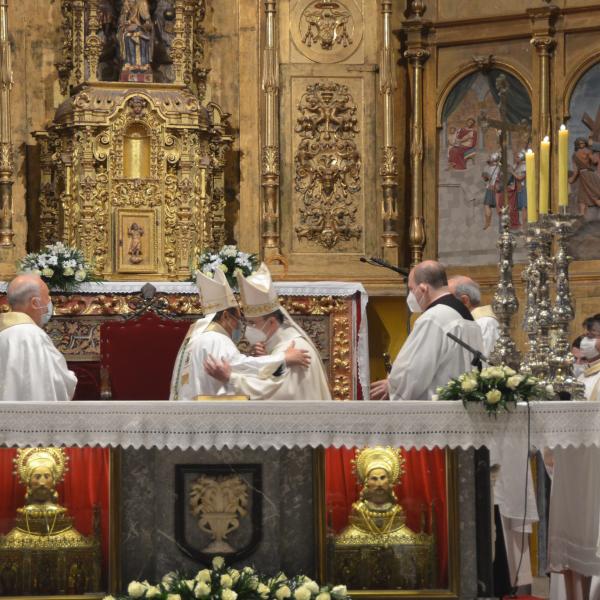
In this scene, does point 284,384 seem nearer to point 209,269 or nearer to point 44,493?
point 44,493

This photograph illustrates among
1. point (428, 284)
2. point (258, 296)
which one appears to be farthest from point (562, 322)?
point (258, 296)

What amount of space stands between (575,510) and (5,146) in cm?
808

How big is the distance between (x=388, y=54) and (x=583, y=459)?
7314 mm

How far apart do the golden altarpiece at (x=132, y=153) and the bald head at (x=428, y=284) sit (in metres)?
5.29

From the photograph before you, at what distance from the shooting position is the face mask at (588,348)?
9719 millimetres

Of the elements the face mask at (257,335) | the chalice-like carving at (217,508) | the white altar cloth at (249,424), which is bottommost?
the chalice-like carving at (217,508)

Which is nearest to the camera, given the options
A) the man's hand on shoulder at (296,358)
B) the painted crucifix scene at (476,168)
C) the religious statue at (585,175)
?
the man's hand on shoulder at (296,358)


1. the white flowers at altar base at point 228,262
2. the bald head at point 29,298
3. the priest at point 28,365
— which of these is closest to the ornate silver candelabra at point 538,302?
the priest at point 28,365

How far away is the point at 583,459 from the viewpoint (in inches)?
313

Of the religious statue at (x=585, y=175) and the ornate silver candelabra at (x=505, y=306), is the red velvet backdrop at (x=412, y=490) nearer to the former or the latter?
the ornate silver candelabra at (x=505, y=306)

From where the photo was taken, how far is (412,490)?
7.41 m

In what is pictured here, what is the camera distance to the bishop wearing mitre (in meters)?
8.00

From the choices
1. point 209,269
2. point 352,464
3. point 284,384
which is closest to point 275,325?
point 284,384

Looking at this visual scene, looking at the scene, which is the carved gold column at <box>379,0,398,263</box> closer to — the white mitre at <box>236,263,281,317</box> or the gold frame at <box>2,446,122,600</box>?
the white mitre at <box>236,263,281,317</box>
